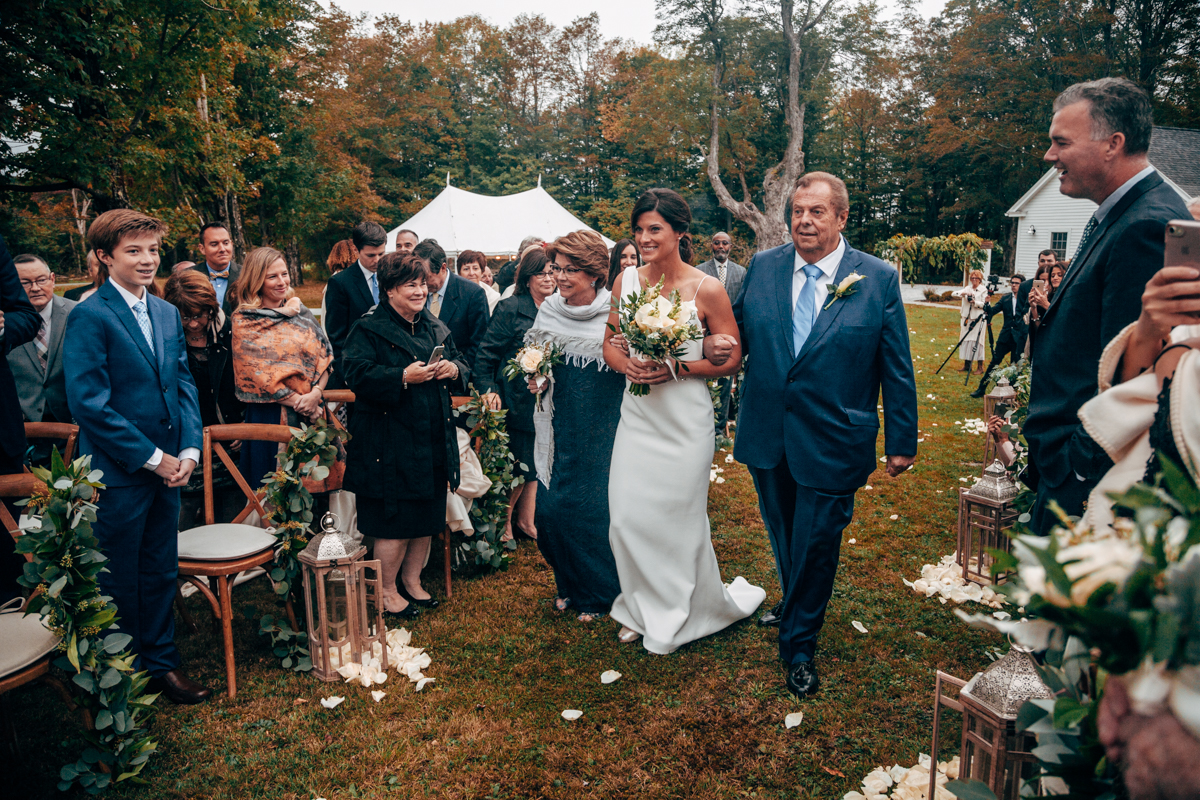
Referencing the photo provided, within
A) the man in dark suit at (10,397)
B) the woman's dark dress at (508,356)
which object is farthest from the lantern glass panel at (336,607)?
the woman's dark dress at (508,356)

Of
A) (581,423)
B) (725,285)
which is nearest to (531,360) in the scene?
(581,423)

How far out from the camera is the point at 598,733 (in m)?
3.36

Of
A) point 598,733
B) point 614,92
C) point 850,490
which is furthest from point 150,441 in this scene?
point 614,92

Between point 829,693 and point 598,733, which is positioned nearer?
point 598,733

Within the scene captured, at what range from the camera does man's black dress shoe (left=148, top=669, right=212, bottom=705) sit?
11.7ft

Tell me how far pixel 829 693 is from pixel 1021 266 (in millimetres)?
37194

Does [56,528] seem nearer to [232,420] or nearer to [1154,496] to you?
[232,420]

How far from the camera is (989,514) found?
4.57 m

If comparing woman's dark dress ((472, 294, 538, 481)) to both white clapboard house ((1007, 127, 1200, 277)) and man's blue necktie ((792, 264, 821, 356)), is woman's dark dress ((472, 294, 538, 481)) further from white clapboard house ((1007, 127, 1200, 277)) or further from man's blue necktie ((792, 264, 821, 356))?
white clapboard house ((1007, 127, 1200, 277))

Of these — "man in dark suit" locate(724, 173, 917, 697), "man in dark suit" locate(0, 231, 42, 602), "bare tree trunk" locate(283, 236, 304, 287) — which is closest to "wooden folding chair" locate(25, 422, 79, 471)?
"man in dark suit" locate(0, 231, 42, 602)

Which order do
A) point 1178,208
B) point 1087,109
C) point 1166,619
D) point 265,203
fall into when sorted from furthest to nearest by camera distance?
point 265,203, point 1087,109, point 1178,208, point 1166,619

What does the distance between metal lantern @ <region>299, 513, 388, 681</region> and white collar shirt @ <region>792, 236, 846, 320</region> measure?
2.60 meters

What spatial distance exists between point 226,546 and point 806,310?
3188 mm

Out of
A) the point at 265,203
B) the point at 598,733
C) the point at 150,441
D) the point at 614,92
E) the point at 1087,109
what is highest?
the point at 614,92
